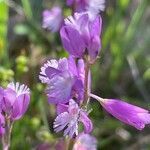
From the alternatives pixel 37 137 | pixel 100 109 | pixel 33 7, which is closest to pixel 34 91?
pixel 37 137

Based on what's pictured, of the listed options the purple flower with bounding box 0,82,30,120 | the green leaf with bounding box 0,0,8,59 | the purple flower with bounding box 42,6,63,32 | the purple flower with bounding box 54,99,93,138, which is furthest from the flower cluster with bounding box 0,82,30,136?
the green leaf with bounding box 0,0,8,59

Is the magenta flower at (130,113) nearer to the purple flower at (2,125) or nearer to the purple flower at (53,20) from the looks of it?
the purple flower at (2,125)

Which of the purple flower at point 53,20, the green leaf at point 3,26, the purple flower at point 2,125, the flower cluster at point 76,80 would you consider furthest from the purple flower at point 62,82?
the green leaf at point 3,26

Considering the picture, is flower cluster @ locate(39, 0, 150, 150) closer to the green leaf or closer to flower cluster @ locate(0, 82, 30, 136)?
→ flower cluster @ locate(0, 82, 30, 136)

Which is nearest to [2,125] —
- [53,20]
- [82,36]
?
[82,36]

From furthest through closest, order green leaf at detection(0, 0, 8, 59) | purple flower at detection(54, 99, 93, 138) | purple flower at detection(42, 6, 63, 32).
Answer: green leaf at detection(0, 0, 8, 59)
purple flower at detection(42, 6, 63, 32)
purple flower at detection(54, 99, 93, 138)

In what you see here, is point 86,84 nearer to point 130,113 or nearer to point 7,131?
point 130,113
